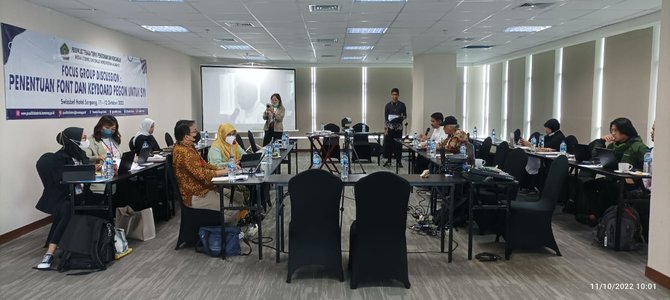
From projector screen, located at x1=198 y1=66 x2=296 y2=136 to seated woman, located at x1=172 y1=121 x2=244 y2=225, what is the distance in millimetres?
7553

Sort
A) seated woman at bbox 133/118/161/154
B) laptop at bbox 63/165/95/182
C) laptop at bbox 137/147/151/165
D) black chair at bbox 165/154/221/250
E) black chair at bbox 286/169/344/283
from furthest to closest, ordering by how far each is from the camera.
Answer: seated woman at bbox 133/118/161/154
laptop at bbox 137/147/151/165
black chair at bbox 165/154/221/250
laptop at bbox 63/165/95/182
black chair at bbox 286/169/344/283

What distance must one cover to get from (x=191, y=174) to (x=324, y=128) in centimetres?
711

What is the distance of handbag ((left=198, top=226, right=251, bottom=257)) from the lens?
14.1 feet

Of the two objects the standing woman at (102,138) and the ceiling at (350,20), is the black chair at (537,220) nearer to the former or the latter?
the ceiling at (350,20)

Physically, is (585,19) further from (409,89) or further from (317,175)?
(409,89)

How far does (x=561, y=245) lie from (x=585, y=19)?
3.85 m

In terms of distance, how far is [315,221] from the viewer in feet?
11.5

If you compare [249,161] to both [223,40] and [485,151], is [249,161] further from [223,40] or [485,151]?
[223,40]

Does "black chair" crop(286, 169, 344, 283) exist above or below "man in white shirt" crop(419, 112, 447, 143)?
below

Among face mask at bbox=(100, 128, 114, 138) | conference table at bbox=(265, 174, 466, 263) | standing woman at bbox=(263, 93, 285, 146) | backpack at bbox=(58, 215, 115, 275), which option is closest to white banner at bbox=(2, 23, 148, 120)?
face mask at bbox=(100, 128, 114, 138)

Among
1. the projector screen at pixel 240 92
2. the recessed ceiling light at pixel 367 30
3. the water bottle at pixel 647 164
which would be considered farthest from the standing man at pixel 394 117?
the water bottle at pixel 647 164

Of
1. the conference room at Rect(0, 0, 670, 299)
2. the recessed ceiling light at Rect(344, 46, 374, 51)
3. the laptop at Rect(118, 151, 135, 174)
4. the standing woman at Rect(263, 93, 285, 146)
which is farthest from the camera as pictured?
the recessed ceiling light at Rect(344, 46, 374, 51)

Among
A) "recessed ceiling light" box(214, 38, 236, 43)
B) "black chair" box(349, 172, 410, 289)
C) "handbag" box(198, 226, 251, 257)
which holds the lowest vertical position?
"handbag" box(198, 226, 251, 257)

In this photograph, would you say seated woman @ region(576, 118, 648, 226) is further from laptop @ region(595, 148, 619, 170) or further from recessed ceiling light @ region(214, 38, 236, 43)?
recessed ceiling light @ region(214, 38, 236, 43)
